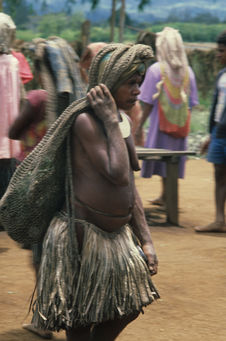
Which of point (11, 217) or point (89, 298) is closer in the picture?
point (89, 298)

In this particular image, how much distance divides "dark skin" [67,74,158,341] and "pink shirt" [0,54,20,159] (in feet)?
10.1

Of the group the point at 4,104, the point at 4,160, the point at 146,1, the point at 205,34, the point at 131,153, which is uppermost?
the point at 131,153

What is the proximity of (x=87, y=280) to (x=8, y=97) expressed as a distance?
11.2 feet

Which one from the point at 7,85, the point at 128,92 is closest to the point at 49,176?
the point at 128,92

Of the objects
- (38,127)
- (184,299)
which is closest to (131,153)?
(38,127)

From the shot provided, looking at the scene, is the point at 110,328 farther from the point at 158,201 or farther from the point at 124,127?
the point at 158,201

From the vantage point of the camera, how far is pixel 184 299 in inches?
195

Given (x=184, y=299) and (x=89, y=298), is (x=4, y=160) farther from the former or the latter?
(x=89, y=298)

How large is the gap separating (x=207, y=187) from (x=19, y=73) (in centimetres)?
461

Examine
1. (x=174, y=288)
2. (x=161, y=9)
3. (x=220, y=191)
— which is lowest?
(x=161, y=9)

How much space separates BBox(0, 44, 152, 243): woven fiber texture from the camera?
3.20 metres

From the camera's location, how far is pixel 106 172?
311 cm

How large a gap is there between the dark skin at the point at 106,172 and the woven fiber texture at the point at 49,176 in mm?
56

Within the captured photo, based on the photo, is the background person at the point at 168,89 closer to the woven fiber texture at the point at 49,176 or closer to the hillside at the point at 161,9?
the woven fiber texture at the point at 49,176
